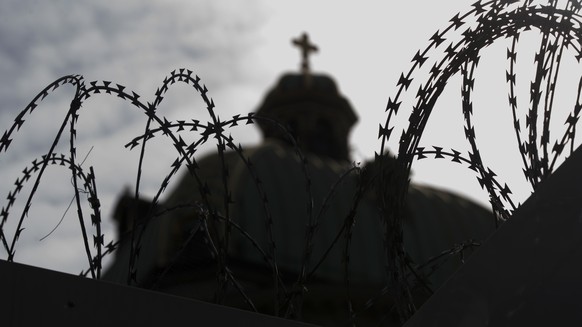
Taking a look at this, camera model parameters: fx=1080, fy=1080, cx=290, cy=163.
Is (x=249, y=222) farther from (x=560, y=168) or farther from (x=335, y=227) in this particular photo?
(x=560, y=168)

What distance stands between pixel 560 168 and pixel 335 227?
23.8 meters

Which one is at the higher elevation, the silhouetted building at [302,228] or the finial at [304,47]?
the finial at [304,47]

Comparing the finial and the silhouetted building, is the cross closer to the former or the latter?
the finial

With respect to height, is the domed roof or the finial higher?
the finial

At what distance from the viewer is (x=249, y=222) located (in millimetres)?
26219

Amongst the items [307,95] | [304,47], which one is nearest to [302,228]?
[307,95]

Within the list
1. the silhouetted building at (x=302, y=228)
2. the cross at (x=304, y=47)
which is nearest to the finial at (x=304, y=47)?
the cross at (x=304, y=47)

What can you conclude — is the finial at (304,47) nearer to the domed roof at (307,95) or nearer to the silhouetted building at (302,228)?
the domed roof at (307,95)

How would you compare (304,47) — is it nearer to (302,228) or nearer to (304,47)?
(304,47)

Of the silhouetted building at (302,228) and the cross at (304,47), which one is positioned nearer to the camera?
the silhouetted building at (302,228)

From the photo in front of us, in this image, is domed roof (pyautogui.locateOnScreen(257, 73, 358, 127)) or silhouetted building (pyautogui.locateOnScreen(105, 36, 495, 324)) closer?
silhouetted building (pyautogui.locateOnScreen(105, 36, 495, 324))

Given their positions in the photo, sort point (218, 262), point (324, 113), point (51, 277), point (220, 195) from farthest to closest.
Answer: point (324, 113) → point (220, 195) → point (218, 262) → point (51, 277)

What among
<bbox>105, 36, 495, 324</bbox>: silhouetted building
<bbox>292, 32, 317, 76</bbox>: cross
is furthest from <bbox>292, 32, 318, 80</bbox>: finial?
<bbox>105, 36, 495, 324</bbox>: silhouetted building

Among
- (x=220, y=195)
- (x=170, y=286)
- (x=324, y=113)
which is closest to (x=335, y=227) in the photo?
(x=220, y=195)
